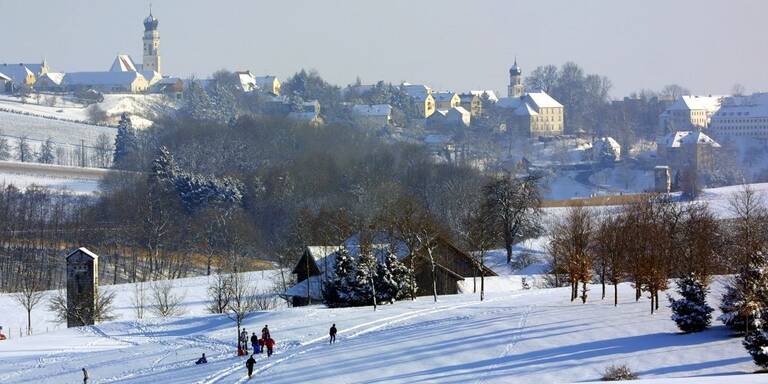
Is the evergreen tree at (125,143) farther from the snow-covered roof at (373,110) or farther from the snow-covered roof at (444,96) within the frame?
the snow-covered roof at (444,96)

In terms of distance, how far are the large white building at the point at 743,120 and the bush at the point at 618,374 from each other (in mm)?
132055

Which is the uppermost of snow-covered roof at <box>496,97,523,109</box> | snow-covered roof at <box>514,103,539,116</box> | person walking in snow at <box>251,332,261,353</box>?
snow-covered roof at <box>496,97,523,109</box>

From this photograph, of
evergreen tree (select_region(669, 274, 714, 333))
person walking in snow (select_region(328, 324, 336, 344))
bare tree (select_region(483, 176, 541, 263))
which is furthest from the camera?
bare tree (select_region(483, 176, 541, 263))

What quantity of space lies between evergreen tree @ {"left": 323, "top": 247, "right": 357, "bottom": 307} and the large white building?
11730 centimetres

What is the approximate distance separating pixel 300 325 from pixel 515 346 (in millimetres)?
9074

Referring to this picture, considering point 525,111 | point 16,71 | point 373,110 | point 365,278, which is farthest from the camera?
point 16,71

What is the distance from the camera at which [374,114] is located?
536 feet

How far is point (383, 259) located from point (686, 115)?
4921 inches

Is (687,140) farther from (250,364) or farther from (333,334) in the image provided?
(250,364)

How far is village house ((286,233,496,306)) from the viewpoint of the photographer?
53281 millimetres

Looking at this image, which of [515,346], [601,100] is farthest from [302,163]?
[601,100]

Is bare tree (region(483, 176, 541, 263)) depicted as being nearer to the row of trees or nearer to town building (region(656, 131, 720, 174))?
the row of trees

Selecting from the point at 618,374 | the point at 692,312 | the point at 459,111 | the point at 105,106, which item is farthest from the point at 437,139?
the point at 618,374

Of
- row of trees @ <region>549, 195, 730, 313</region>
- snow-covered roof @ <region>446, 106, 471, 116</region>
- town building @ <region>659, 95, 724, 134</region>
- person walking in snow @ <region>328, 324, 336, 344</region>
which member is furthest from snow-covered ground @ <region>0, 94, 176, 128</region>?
person walking in snow @ <region>328, 324, 336, 344</region>
